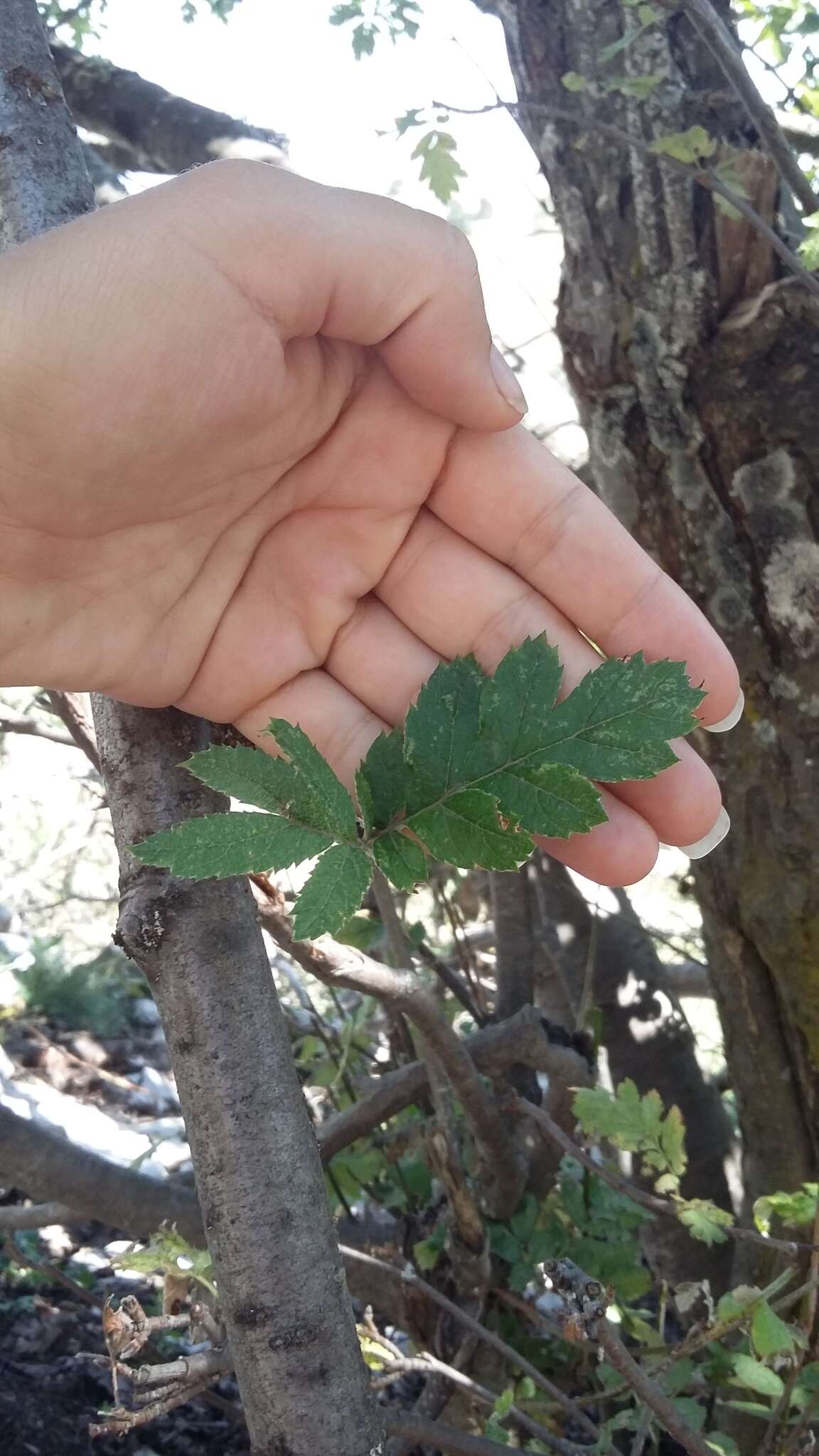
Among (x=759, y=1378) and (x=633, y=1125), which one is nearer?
(x=759, y=1378)

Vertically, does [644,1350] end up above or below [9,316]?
below

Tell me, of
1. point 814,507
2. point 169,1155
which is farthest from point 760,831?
point 169,1155

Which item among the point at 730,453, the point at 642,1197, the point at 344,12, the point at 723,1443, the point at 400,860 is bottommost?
the point at 723,1443

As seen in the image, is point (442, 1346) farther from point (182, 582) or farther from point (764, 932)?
point (182, 582)

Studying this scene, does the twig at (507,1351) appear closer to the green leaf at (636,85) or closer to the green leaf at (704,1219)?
the green leaf at (704,1219)

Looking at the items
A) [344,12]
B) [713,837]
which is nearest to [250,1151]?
[713,837]

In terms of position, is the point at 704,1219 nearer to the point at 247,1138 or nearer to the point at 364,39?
the point at 247,1138

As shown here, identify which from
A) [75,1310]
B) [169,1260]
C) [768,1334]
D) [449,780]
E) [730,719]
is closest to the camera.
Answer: [449,780]
